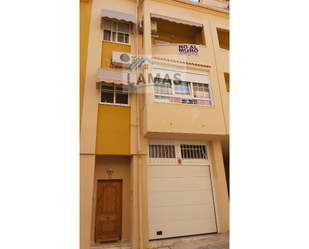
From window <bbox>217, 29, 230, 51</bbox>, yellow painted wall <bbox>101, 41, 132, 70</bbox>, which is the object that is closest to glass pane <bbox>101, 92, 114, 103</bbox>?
yellow painted wall <bbox>101, 41, 132, 70</bbox>

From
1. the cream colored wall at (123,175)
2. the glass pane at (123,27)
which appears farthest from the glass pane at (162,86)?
the glass pane at (123,27)

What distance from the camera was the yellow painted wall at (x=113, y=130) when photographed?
7430 mm

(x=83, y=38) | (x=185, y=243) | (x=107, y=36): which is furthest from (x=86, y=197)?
(x=107, y=36)

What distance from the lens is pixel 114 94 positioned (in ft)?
27.5

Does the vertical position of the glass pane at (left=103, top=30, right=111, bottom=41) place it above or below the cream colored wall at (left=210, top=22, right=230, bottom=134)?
above

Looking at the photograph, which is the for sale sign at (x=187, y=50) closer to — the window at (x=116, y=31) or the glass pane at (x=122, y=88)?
the window at (x=116, y=31)

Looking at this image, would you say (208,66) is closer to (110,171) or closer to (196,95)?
(196,95)

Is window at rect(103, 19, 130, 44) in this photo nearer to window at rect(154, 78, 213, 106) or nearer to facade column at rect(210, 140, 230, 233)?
window at rect(154, 78, 213, 106)

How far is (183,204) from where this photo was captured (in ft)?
25.3

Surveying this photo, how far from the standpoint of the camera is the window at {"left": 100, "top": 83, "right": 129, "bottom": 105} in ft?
27.1

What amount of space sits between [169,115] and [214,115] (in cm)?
208

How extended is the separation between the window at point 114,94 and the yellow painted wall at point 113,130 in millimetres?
341

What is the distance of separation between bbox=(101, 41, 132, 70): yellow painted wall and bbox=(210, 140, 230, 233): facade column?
18.7 ft

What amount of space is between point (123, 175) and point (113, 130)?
190cm
